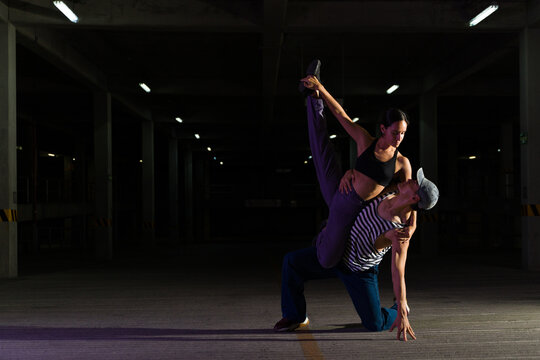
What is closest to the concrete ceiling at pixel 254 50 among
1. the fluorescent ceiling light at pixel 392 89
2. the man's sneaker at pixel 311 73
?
the fluorescent ceiling light at pixel 392 89

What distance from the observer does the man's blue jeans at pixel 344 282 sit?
4.28 m

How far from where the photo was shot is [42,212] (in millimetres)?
16344

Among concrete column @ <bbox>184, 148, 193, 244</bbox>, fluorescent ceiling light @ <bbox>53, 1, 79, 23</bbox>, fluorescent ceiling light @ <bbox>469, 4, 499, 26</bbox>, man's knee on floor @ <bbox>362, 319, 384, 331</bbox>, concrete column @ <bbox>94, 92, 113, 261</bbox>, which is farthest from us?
concrete column @ <bbox>184, 148, 193, 244</bbox>

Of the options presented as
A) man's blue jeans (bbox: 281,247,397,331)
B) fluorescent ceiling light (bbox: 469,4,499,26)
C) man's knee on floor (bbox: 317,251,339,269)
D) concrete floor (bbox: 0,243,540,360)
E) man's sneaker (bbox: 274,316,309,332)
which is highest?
fluorescent ceiling light (bbox: 469,4,499,26)

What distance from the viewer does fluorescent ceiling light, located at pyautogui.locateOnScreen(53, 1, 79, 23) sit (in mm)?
8298

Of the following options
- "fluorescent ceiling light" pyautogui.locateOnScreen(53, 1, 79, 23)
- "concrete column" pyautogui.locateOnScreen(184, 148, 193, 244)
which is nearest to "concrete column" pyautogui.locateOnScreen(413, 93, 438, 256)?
"fluorescent ceiling light" pyautogui.locateOnScreen(53, 1, 79, 23)

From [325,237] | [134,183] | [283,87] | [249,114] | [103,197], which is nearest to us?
[325,237]

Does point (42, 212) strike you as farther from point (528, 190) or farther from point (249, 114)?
point (528, 190)

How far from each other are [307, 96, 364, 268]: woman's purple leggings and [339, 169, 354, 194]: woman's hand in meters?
0.03

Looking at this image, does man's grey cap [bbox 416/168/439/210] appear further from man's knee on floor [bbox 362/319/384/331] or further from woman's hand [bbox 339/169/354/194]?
man's knee on floor [bbox 362/319/384/331]

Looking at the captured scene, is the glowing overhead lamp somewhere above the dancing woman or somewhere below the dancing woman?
above

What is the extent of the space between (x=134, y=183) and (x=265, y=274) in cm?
2790

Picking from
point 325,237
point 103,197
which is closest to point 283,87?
point 103,197

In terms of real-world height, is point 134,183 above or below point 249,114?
below
